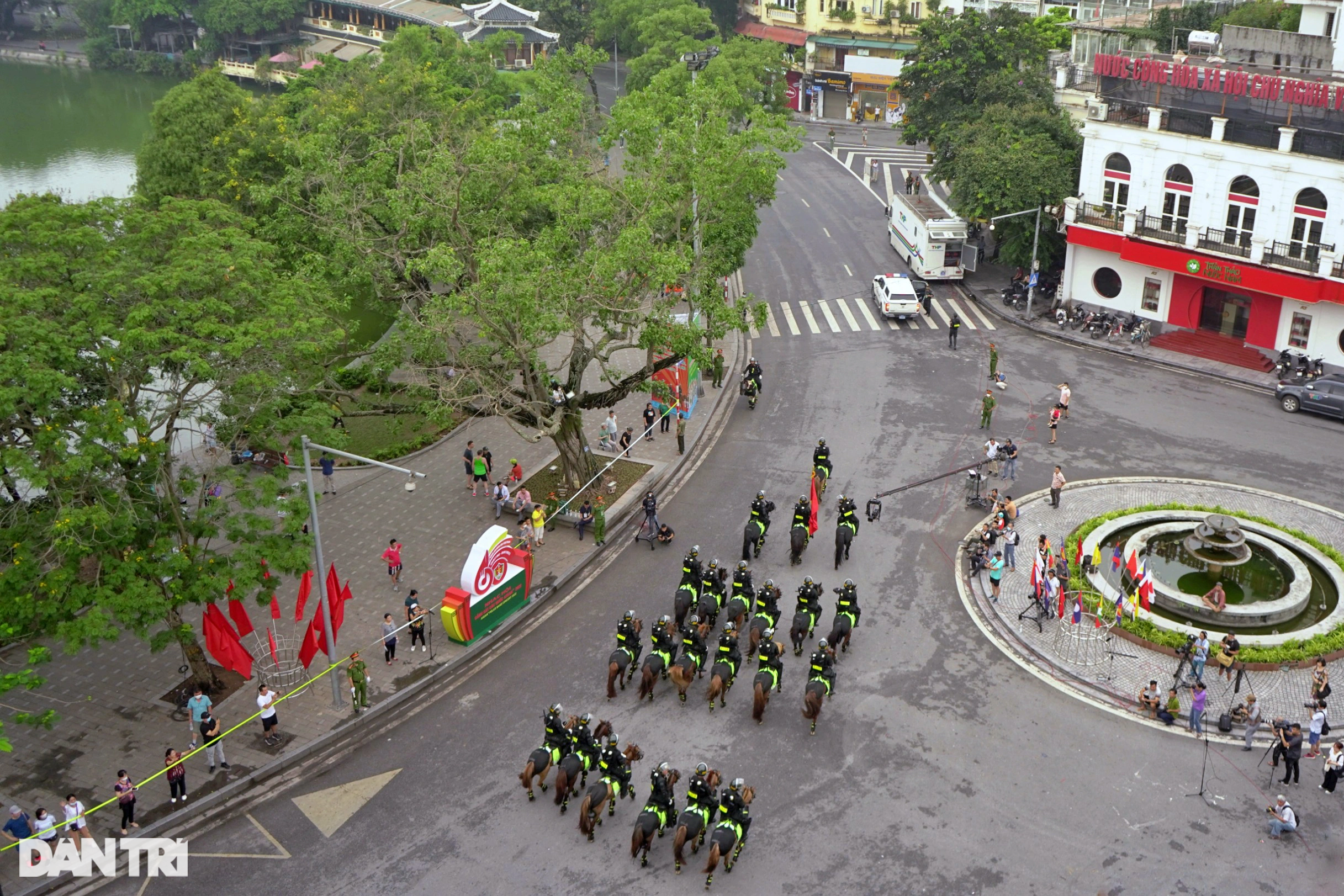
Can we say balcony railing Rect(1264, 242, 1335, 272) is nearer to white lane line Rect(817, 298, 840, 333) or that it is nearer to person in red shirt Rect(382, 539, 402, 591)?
white lane line Rect(817, 298, 840, 333)

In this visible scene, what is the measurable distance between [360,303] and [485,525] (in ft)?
87.2

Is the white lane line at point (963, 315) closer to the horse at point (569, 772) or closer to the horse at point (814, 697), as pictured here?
the horse at point (814, 697)

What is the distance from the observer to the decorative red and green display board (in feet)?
98.0

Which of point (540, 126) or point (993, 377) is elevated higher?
point (540, 126)

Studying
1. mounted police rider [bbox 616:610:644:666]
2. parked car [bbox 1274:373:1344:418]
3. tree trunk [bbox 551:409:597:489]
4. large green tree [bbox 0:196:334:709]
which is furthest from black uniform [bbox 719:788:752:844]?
parked car [bbox 1274:373:1344:418]

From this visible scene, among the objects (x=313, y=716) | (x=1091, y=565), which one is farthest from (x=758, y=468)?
(x=313, y=716)

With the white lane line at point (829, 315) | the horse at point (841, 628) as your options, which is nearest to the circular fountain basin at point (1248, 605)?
the horse at point (841, 628)

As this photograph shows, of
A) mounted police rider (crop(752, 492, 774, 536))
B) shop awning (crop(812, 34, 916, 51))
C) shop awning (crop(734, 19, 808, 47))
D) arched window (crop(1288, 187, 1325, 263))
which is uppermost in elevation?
shop awning (crop(734, 19, 808, 47))

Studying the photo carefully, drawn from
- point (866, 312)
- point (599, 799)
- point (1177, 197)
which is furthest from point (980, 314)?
point (599, 799)

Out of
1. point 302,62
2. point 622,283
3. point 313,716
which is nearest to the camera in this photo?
point 313,716

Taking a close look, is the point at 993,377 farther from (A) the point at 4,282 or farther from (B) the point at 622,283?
(A) the point at 4,282

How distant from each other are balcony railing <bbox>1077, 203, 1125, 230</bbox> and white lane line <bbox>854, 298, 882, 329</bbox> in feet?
31.2

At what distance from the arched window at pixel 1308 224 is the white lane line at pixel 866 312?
1633 centimetres

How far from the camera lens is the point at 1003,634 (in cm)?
3059
